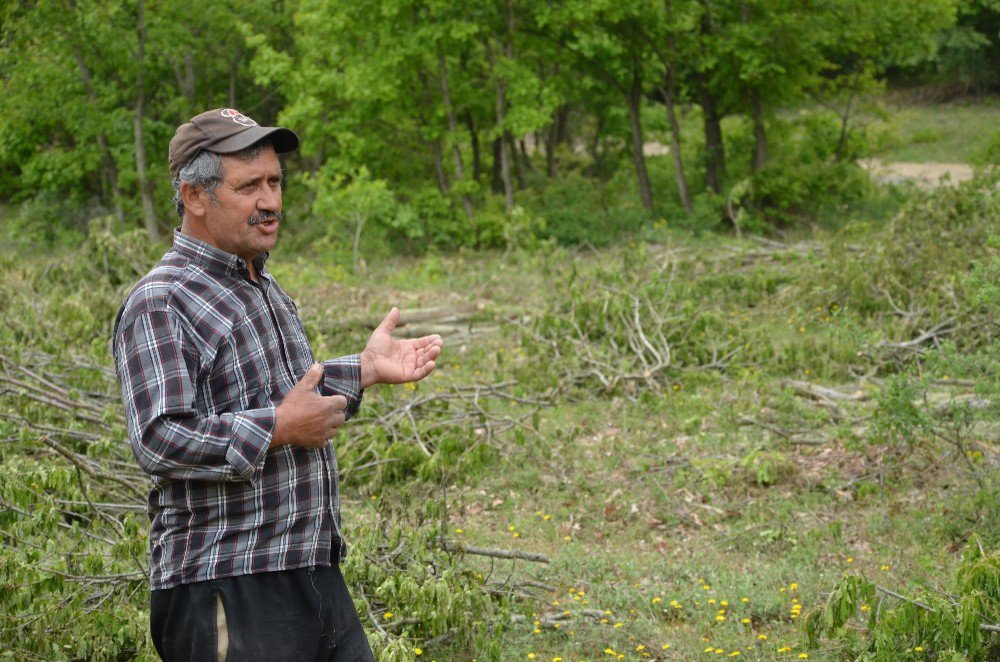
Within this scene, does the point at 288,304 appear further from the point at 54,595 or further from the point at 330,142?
the point at 330,142

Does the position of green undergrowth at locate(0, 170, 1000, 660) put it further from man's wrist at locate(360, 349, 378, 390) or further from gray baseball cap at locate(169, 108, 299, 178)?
gray baseball cap at locate(169, 108, 299, 178)

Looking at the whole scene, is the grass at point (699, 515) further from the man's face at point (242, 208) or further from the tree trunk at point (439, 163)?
the tree trunk at point (439, 163)

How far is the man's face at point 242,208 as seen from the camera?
2.81 metres

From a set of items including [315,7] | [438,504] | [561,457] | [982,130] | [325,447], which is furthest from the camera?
[982,130]

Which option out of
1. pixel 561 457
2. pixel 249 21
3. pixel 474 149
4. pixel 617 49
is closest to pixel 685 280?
pixel 561 457

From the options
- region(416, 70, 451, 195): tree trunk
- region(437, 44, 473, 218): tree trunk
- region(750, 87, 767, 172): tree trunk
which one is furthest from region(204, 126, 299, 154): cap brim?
region(750, 87, 767, 172): tree trunk

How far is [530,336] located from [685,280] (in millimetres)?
2102

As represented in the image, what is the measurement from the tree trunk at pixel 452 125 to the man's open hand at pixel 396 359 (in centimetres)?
1426

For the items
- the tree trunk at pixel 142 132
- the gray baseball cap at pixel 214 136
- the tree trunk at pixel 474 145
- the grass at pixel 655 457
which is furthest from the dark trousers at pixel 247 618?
the tree trunk at pixel 142 132

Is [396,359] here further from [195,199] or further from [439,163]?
[439,163]

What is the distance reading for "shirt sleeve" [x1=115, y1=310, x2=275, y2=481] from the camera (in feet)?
8.27

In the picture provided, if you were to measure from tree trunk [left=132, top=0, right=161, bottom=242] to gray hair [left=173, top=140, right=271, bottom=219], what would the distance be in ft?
51.7

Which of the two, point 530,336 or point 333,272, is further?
point 333,272

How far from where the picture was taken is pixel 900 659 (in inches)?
165
